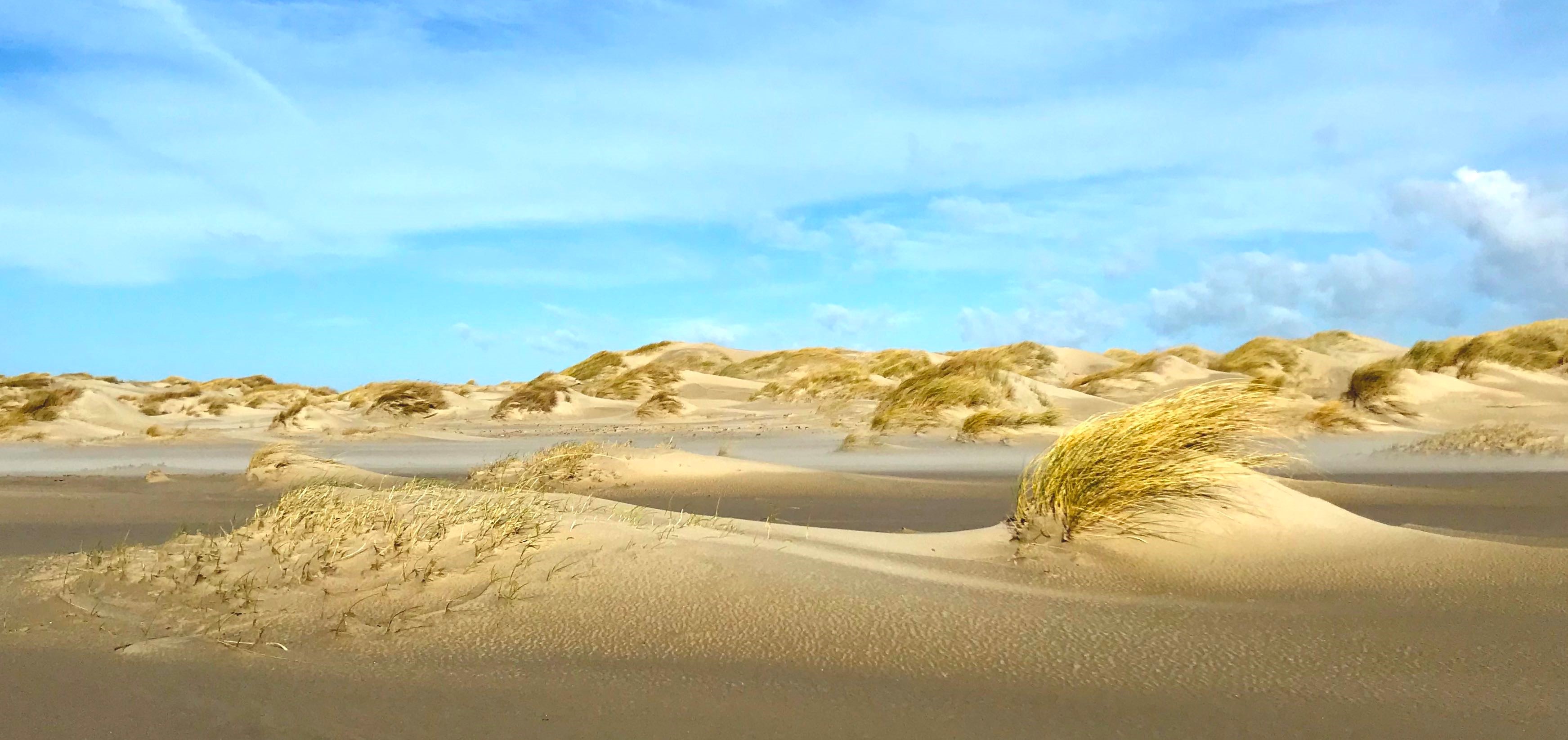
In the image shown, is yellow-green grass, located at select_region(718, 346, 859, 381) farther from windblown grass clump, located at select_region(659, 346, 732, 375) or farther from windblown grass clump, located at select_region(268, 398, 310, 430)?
windblown grass clump, located at select_region(268, 398, 310, 430)

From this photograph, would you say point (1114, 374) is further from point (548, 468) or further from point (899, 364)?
point (548, 468)

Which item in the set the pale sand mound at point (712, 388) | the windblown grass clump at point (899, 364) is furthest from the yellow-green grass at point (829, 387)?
the windblown grass clump at point (899, 364)

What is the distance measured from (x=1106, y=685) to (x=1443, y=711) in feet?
2.80

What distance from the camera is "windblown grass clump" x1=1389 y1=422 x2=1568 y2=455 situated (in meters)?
11.6

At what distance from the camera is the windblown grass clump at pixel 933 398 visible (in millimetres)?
16016

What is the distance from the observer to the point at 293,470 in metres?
10.1

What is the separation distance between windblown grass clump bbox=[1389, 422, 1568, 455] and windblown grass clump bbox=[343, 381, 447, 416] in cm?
1700

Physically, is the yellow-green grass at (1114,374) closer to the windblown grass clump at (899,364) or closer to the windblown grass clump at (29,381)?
the windblown grass clump at (899,364)

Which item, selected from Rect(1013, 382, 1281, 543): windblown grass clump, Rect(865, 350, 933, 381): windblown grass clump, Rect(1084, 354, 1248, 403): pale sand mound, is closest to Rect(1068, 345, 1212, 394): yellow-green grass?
Rect(1084, 354, 1248, 403): pale sand mound

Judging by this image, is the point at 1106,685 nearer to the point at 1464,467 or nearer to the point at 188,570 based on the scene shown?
the point at 188,570

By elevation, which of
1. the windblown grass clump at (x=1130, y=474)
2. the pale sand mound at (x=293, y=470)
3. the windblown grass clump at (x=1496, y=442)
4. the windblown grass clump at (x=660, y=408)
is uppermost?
the windblown grass clump at (x=660, y=408)

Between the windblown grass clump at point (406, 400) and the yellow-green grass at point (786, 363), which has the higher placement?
the yellow-green grass at point (786, 363)

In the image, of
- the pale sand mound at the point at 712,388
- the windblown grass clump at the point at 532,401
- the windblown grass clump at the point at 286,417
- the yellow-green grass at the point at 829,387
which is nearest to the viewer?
the windblown grass clump at the point at 286,417

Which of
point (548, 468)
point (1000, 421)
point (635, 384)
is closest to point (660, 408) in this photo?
point (635, 384)
